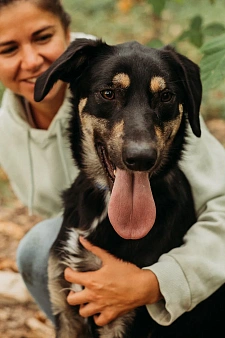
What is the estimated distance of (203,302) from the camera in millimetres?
2709

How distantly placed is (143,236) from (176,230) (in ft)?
0.95

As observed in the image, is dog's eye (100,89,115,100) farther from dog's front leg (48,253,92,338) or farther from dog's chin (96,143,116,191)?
dog's front leg (48,253,92,338)

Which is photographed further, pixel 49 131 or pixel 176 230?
pixel 49 131

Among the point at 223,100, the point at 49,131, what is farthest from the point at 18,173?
the point at 223,100

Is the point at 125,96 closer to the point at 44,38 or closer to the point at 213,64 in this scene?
the point at 213,64

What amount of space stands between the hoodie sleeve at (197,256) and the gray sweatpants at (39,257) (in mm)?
956

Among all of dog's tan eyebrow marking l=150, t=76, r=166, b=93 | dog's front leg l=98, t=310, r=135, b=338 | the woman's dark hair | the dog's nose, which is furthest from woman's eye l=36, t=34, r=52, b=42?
dog's front leg l=98, t=310, r=135, b=338

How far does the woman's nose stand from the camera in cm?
283

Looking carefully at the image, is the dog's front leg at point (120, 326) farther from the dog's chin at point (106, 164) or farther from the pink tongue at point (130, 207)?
the dog's chin at point (106, 164)

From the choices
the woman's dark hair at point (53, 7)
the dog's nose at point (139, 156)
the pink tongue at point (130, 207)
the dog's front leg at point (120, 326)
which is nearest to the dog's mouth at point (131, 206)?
the pink tongue at point (130, 207)

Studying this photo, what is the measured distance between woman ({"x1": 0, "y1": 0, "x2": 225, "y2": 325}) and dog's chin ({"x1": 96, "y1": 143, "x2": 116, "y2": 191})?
0.35 metres

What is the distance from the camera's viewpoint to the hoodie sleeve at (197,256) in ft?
8.06

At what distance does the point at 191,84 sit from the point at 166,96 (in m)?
0.15

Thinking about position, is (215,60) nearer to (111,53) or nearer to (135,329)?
(111,53)
